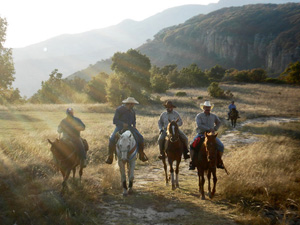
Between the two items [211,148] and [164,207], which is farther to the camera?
[164,207]

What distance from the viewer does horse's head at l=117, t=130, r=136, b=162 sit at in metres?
7.64

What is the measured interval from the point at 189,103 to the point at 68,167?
38.9 metres

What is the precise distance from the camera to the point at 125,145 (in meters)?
7.70

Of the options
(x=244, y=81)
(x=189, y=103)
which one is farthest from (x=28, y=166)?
(x=244, y=81)

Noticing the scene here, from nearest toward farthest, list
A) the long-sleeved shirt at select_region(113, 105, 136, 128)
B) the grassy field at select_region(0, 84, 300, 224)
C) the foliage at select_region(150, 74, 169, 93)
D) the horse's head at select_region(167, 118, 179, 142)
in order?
the grassy field at select_region(0, 84, 300, 224) → the horse's head at select_region(167, 118, 179, 142) → the long-sleeved shirt at select_region(113, 105, 136, 128) → the foliage at select_region(150, 74, 169, 93)

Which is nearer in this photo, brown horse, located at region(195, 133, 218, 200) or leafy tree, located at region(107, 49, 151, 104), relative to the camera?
brown horse, located at region(195, 133, 218, 200)

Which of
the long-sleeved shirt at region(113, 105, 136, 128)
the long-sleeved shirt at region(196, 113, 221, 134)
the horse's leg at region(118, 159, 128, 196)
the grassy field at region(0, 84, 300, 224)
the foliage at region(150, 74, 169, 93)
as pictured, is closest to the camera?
the grassy field at region(0, 84, 300, 224)

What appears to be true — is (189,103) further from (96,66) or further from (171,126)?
(96,66)

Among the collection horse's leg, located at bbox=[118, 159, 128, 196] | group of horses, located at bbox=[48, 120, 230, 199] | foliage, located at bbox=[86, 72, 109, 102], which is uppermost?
foliage, located at bbox=[86, 72, 109, 102]

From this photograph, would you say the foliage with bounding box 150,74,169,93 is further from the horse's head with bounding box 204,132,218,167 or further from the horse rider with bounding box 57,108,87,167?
the horse's head with bounding box 204,132,218,167

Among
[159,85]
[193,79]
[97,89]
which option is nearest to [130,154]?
[97,89]

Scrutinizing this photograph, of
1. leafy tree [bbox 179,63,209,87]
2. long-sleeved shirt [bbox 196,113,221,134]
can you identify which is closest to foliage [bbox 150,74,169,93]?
leafy tree [bbox 179,63,209,87]

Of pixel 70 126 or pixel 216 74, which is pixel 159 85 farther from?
pixel 70 126

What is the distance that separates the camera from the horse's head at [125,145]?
25.1 feet
